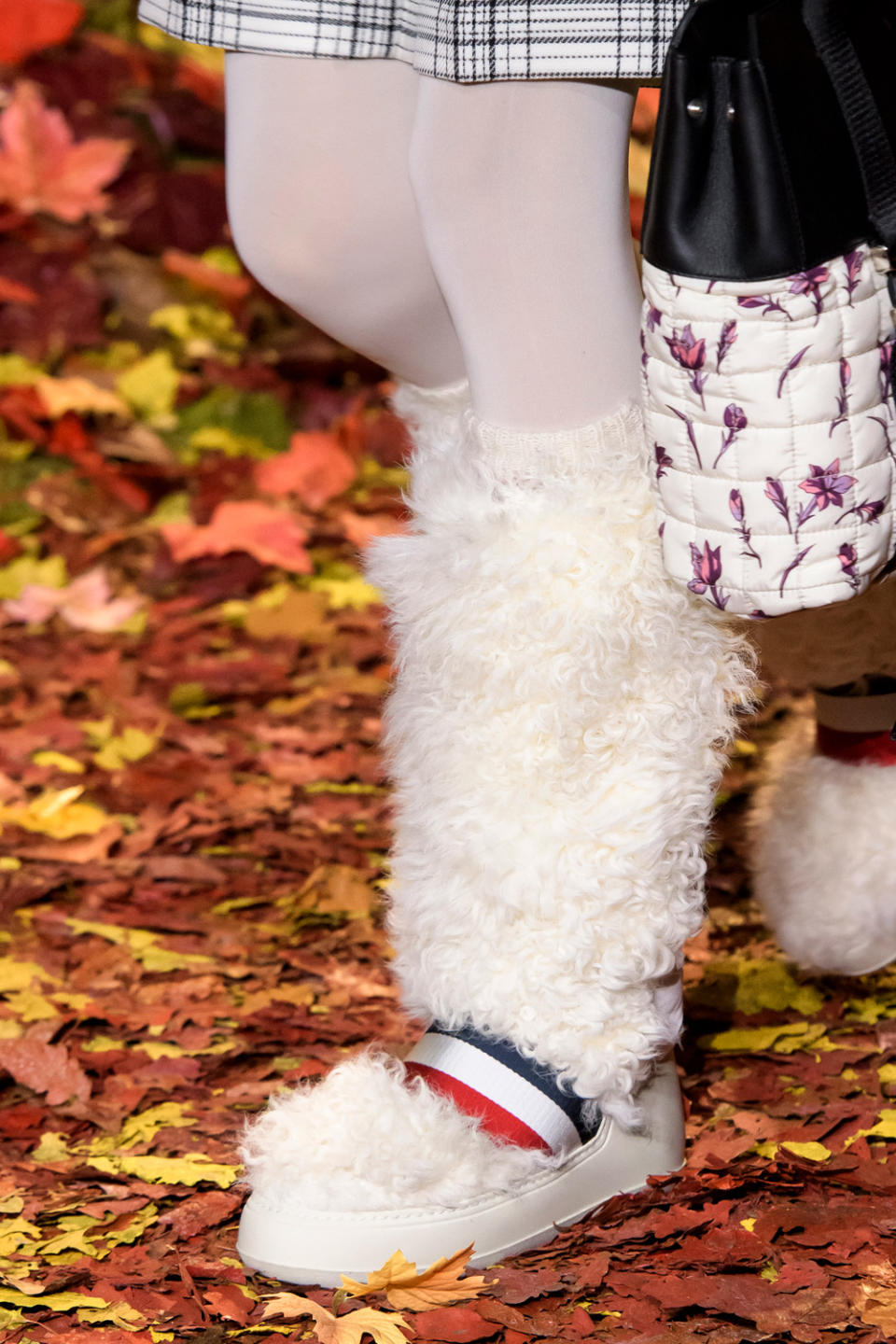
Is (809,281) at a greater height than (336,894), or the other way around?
(809,281)

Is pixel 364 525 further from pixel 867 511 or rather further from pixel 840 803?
pixel 867 511

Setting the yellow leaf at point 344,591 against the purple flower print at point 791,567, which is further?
the yellow leaf at point 344,591

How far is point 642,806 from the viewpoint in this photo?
3.33 ft

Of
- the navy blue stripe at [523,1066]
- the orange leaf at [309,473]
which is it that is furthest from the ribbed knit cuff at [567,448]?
the orange leaf at [309,473]

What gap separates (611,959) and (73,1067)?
55 centimetres

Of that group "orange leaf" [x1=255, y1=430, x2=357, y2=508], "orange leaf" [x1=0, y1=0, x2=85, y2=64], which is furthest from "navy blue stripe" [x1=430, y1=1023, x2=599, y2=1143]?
"orange leaf" [x1=0, y1=0, x2=85, y2=64]

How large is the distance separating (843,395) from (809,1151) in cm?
61

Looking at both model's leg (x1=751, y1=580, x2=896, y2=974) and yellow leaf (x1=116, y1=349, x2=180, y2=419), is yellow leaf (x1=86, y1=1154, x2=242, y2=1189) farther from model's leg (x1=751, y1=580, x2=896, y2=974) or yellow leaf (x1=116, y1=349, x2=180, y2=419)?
yellow leaf (x1=116, y1=349, x2=180, y2=419)

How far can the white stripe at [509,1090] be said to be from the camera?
106cm

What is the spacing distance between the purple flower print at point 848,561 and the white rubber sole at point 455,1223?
43 centimetres

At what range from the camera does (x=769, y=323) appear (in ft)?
2.88

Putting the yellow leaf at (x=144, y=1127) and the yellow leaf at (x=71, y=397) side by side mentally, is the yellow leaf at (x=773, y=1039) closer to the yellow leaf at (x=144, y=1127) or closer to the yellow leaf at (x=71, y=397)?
the yellow leaf at (x=144, y=1127)

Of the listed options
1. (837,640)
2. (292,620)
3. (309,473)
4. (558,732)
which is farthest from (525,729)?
(309,473)

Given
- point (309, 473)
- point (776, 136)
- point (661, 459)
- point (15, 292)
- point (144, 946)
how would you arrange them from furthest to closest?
point (15, 292)
point (309, 473)
point (144, 946)
point (661, 459)
point (776, 136)
